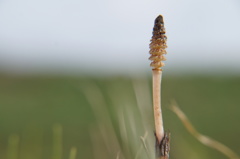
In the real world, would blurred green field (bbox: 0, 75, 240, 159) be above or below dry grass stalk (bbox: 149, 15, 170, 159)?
above

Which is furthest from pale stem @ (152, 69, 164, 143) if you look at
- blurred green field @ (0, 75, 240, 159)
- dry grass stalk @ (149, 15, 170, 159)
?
blurred green field @ (0, 75, 240, 159)

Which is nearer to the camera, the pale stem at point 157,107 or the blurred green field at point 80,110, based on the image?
the pale stem at point 157,107

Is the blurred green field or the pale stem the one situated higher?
the blurred green field

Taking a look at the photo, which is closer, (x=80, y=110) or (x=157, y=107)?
(x=157, y=107)

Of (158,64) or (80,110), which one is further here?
(80,110)

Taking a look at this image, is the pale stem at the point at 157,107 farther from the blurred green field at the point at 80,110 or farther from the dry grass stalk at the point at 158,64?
the blurred green field at the point at 80,110

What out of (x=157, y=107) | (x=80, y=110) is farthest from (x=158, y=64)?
(x=80, y=110)

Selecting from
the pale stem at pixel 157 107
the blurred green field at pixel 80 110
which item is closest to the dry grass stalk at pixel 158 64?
the pale stem at pixel 157 107

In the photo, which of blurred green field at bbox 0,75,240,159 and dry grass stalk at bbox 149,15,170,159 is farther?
blurred green field at bbox 0,75,240,159

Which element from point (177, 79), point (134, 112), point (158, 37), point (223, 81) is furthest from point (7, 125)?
point (158, 37)

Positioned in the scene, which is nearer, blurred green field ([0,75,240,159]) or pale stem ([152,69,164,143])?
pale stem ([152,69,164,143])

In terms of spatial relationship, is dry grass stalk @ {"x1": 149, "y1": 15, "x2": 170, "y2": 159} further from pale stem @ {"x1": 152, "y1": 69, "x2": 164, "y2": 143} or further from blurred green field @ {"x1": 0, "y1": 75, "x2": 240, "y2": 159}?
blurred green field @ {"x1": 0, "y1": 75, "x2": 240, "y2": 159}

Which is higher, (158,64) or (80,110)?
(80,110)

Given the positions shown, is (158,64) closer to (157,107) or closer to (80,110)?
(157,107)
